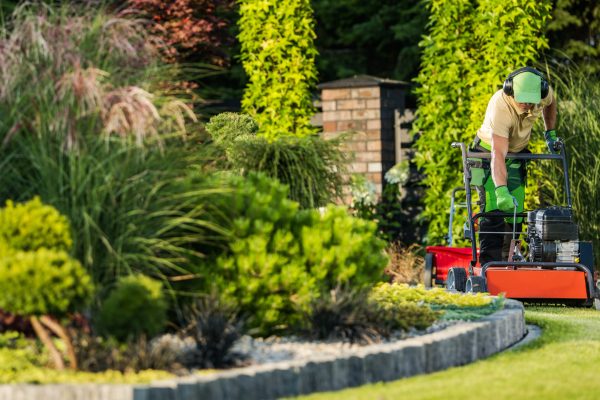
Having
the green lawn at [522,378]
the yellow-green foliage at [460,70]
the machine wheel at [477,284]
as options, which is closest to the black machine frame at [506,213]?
the machine wheel at [477,284]

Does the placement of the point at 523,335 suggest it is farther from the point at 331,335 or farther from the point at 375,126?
the point at 375,126

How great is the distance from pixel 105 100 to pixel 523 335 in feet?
9.25

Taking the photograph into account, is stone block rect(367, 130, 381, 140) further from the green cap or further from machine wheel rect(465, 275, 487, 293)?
machine wheel rect(465, 275, 487, 293)

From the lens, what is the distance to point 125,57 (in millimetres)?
6902

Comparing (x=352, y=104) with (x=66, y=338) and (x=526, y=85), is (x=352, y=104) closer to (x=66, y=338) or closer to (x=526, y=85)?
(x=526, y=85)

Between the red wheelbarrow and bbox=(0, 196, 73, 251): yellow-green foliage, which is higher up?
bbox=(0, 196, 73, 251): yellow-green foliage

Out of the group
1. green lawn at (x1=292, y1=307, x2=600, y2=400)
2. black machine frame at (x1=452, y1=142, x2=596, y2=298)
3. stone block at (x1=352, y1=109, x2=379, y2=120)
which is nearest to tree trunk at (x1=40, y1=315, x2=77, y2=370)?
green lawn at (x1=292, y1=307, x2=600, y2=400)

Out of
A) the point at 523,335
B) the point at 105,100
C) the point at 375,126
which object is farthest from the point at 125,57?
the point at 375,126

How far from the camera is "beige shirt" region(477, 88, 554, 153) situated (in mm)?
9648

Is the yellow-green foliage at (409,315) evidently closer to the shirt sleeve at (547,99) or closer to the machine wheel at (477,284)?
the machine wheel at (477,284)

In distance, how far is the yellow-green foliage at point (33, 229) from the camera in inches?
225

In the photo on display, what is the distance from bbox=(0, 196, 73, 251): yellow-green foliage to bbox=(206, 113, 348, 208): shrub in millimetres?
3036

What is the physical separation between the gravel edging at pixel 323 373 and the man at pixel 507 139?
8.55ft

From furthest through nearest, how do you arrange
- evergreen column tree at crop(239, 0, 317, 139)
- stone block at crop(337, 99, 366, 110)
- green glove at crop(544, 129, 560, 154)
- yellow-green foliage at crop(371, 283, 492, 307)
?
stone block at crop(337, 99, 366, 110), evergreen column tree at crop(239, 0, 317, 139), green glove at crop(544, 129, 560, 154), yellow-green foliage at crop(371, 283, 492, 307)
